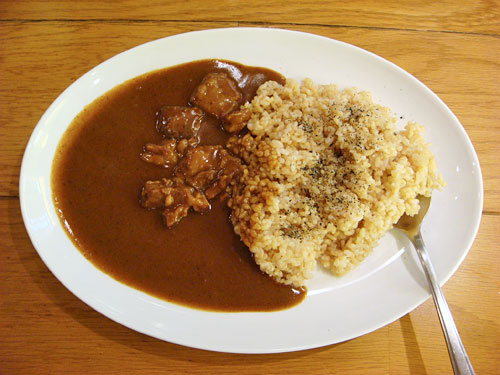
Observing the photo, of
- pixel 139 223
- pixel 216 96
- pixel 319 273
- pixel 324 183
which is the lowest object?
pixel 319 273

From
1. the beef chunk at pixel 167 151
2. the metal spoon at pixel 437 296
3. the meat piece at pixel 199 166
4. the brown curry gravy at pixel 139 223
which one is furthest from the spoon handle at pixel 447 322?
the beef chunk at pixel 167 151

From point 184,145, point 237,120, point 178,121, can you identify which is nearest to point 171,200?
point 184,145

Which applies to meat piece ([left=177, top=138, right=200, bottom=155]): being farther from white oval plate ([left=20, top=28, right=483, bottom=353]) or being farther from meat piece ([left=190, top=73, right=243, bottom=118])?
white oval plate ([left=20, top=28, right=483, bottom=353])

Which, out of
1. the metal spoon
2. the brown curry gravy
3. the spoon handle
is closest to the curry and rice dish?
the brown curry gravy

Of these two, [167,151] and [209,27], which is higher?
[209,27]

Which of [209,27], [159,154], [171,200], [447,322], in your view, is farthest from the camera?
[209,27]

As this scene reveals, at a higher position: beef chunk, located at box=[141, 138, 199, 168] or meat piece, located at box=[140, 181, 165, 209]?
beef chunk, located at box=[141, 138, 199, 168]

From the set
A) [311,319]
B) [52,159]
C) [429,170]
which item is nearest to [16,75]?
[52,159]

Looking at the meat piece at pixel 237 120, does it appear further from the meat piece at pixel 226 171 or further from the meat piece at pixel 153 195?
the meat piece at pixel 153 195

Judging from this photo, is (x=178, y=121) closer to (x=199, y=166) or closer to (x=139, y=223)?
(x=199, y=166)
